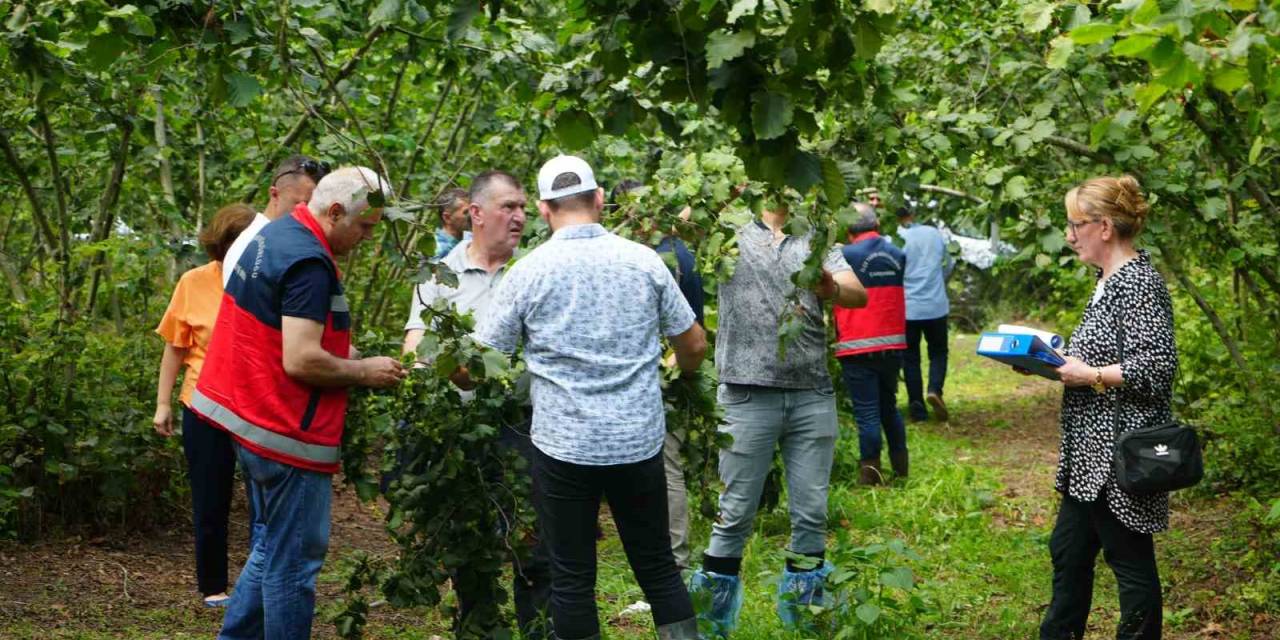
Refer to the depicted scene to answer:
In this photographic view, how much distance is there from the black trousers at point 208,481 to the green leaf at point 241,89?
7.14 ft

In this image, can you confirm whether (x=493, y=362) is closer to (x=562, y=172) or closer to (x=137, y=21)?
(x=562, y=172)

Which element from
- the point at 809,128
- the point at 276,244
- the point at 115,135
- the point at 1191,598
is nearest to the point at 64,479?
the point at 115,135

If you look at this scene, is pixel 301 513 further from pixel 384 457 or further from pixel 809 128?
pixel 809 128

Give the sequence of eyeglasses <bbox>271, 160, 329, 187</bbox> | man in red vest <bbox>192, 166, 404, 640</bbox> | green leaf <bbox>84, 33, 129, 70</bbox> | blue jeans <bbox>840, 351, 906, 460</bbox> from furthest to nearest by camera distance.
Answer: blue jeans <bbox>840, 351, 906, 460</bbox>, eyeglasses <bbox>271, 160, 329, 187</bbox>, man in red vest <bbox>192, 166, 404, 640</bbox>, green leaf <bbox>84, 33, 129, 70</bbox>

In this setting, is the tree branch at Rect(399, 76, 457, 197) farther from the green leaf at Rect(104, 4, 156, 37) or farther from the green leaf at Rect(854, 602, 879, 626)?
the green leaf at Rect(104, 4, 156, 37)

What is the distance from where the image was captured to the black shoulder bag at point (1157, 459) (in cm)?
432

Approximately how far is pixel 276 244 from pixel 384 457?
1011 mm

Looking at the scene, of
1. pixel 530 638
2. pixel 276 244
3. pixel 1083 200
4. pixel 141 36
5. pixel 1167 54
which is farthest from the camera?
pixel 530 638

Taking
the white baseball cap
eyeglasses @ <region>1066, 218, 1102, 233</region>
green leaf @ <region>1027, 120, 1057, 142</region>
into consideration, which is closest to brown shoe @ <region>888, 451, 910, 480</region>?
green leaf @ <region>1027, 120, 1057, 142</region>

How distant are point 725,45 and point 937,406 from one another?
29.7 ft

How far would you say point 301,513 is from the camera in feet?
14.0

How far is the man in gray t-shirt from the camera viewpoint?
211 inches

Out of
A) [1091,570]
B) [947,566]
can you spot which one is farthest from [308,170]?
[947,566]

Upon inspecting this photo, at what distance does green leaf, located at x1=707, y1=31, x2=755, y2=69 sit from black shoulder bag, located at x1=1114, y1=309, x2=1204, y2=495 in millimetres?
2233
